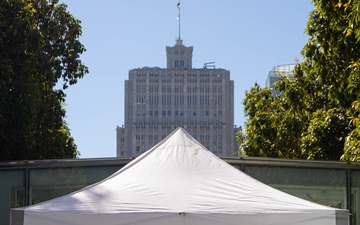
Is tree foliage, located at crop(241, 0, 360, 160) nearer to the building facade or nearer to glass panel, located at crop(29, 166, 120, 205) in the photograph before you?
the building facade

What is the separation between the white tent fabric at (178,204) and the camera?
877cm

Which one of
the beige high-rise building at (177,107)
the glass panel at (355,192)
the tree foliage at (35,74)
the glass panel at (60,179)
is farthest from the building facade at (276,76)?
the glass panel at (60,179)

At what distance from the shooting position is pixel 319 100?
28.3 meters

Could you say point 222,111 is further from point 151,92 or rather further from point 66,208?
point 66,208

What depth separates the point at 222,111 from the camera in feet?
538

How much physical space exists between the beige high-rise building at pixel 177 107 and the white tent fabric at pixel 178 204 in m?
152

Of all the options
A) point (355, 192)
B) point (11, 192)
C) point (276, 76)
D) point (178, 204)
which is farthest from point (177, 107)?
point (178, 204)

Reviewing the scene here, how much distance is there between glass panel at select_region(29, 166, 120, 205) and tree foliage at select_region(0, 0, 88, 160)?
5.96 meters

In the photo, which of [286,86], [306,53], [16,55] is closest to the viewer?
[306,53]

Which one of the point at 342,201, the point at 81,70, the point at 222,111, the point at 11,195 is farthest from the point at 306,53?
the point at 222,111

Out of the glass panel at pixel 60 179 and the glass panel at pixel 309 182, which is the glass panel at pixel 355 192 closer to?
the glass panel at pixel 309 182

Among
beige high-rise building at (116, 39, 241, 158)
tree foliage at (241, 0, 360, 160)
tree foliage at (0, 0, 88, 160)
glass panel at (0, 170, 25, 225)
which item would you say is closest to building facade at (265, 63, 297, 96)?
tree foliage at (241, 0, 360, 160)

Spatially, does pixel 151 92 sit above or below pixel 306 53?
above

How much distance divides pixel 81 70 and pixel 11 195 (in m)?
14.1
